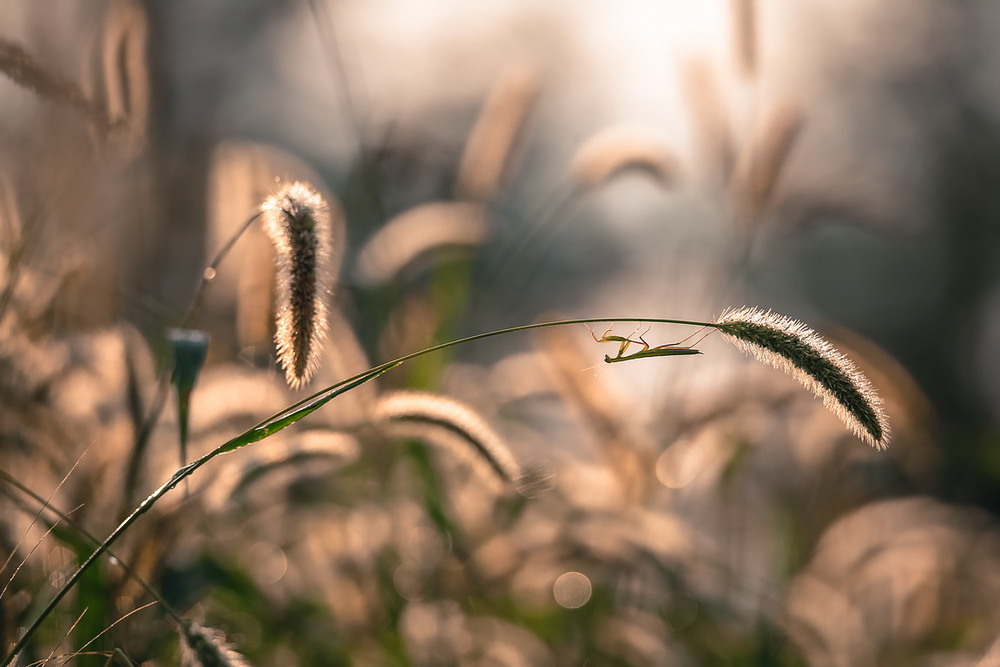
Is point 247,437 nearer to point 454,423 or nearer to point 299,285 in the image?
point 299,285

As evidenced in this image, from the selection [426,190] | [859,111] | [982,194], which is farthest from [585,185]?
[982,194]

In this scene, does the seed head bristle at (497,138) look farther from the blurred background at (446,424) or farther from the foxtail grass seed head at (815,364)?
the foxtail grass seed head at (815,364)

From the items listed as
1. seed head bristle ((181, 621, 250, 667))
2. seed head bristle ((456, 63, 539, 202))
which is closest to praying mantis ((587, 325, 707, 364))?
seed head bristle ((181, 621, 250, 667))

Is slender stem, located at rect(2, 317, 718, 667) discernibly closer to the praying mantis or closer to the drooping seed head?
the praying mantis

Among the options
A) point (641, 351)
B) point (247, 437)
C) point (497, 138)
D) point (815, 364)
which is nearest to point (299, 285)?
point (247, 437)

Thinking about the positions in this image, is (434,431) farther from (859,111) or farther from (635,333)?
(859,111)
